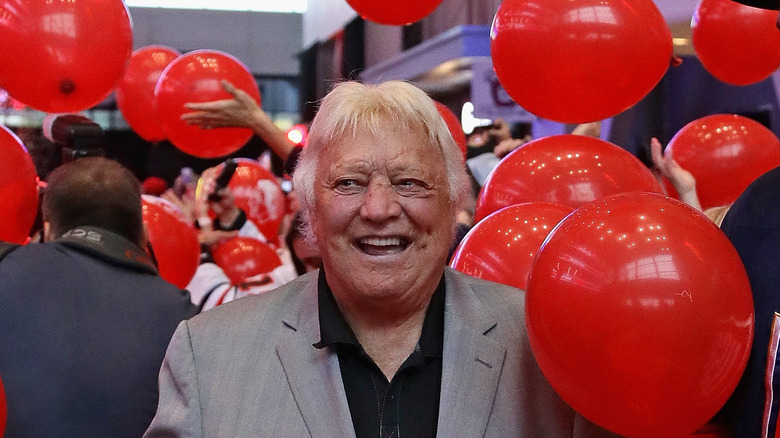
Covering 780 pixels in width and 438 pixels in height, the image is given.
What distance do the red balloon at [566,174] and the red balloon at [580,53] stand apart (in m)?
0.11

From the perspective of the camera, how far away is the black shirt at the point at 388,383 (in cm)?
173

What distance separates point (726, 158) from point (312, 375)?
8.00ft

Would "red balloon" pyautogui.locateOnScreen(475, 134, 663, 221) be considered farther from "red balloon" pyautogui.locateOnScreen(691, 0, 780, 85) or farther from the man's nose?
the man's nose

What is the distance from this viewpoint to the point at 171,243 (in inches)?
146

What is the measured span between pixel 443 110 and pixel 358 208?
1493 millimetres

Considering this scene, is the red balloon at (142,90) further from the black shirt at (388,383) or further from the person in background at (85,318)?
the black shirt at (388,383)

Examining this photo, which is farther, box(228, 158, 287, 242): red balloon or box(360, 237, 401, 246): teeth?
box(228, 158, 287, 242): red balloon

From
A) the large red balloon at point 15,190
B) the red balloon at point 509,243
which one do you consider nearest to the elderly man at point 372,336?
the red balloon at point 509,243

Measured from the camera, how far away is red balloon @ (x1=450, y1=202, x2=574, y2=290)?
239 cm

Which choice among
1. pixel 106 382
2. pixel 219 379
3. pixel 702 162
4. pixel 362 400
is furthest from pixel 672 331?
pixel 702 162

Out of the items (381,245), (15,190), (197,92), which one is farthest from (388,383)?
(197,92)

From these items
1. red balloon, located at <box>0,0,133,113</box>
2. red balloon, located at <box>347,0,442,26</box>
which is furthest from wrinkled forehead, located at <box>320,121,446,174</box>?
red balloon, located at <box>0,0,133,113</box>

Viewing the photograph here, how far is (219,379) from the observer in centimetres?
175

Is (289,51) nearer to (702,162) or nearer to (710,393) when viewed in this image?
(702,162)
